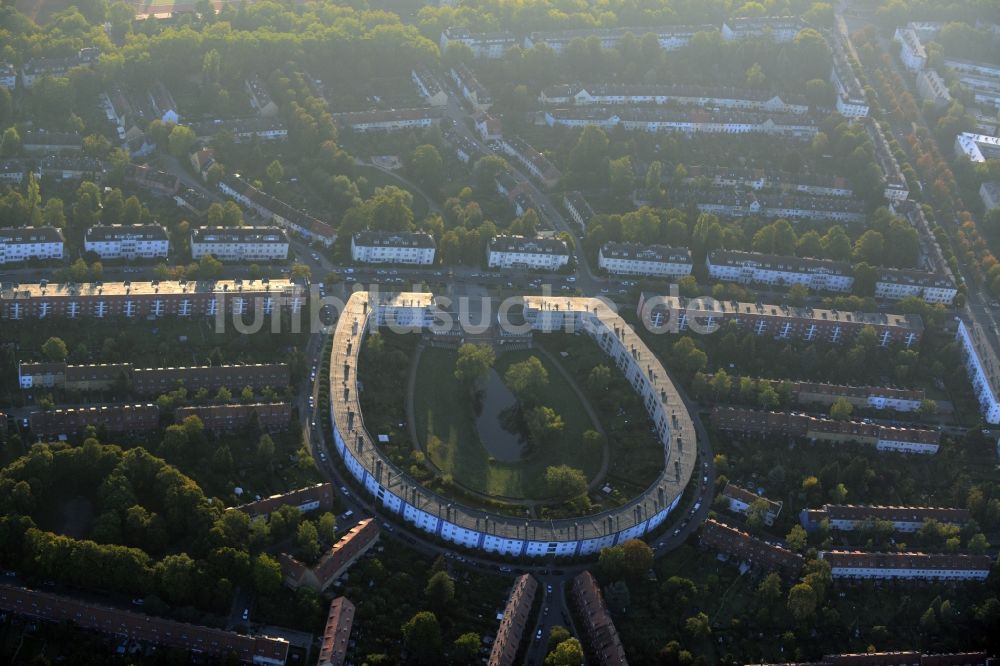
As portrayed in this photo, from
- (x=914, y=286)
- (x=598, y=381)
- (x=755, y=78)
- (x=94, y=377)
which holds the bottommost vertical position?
(x=598, y=381)

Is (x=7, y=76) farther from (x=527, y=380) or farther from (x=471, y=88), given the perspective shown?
(x=527, y=380)

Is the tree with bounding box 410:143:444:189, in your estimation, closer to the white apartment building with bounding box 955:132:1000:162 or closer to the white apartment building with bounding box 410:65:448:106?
the white apartment building with bounding box 410:65:448:106

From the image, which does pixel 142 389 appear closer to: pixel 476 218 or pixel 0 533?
pixel 0 533

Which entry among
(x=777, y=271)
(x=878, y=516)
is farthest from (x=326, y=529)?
(x=777, y=271)

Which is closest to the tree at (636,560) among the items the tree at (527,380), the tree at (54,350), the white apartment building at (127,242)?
the tree at (527,380)

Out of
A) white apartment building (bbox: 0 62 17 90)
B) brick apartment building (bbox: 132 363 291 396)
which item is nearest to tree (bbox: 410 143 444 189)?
brick apartment building (bbox: 132 363 291 396)

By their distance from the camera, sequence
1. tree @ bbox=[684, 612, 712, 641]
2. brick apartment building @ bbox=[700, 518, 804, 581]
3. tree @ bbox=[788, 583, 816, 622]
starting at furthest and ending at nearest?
brick apartment building @ bbox=[700, 518, 804, 581]
tree @ bbox=[788, 583, 816, 622]
tree @ bbox=[684, 612, 712, 641]

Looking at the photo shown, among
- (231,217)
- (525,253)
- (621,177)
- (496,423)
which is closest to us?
(496,423)

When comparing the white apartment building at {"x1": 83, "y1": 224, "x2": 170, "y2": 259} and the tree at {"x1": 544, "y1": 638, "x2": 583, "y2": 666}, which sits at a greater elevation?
the white apartment building at {"x1": 83, "y1": 224, "x2": 170, "y2": 259}
